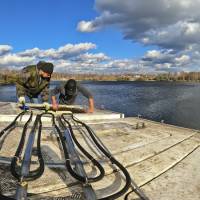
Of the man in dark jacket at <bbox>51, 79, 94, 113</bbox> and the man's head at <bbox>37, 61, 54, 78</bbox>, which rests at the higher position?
the man's head at <bbox>37, 61, 54, 78</bbox>

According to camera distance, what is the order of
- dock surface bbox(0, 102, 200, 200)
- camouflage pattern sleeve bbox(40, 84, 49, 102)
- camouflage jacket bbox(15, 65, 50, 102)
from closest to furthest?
1. dock surface bbox(0, 102, 200, 200)
2. camouflage jacket bbox(15, 65, 50, 102)
3. camouflage pattern sleeve bbox(40, 84, 49, 102)

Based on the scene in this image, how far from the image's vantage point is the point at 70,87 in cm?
906

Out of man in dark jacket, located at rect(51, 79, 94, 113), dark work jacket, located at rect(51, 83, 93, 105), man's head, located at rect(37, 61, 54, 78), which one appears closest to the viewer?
man's head, located at rect(37, 61, 54, 78)

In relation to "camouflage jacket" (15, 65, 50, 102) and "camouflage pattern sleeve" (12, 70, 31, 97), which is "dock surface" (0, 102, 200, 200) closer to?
"camouflage pattern sleeve" (12, 70, 31, 97)

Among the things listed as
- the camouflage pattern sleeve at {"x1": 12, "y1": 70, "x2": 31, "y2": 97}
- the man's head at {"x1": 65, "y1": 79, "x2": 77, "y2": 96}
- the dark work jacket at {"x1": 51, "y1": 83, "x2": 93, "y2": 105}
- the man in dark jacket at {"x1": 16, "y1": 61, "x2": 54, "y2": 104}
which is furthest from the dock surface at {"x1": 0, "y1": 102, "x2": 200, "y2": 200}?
the man's head at {"x1": 65, "y1": 79, "x2": 77, "y2": 96}

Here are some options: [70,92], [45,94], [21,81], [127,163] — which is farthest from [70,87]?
[127,163]

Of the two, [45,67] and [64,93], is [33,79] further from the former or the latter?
[64,93]

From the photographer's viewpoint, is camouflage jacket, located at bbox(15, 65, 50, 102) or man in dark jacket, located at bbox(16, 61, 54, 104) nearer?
man in dark jacket, located at bbox(16, 61, 54, 104)

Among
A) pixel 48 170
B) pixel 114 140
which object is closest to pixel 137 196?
pixel 48 170

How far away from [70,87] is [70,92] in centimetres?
24

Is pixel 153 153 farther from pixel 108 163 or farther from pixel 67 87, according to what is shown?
pixel 67 87

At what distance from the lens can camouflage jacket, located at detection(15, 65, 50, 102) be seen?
24.8ft

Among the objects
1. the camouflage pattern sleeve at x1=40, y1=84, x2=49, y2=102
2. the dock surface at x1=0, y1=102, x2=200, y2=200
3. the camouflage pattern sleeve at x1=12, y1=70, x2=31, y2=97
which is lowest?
the dock surface at x1=0, y1=102, x2=200, y2=200

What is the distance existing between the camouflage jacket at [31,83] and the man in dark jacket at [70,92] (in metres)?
0.37
